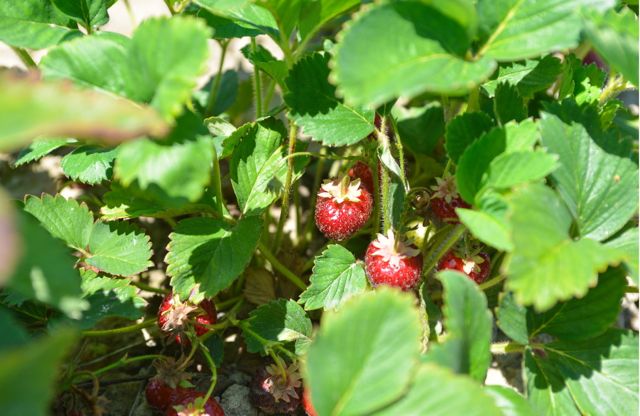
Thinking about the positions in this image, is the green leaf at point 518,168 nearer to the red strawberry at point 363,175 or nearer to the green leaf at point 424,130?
the red strawberry at point 363,175

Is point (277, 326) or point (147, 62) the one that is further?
point (277, 326)

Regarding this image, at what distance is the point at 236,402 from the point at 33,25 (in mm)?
800

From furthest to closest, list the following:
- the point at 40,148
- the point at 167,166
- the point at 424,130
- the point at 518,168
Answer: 1. the point at 424,130
2. the point at 40,148
3. the point at 518,168
4. the point at 167,166

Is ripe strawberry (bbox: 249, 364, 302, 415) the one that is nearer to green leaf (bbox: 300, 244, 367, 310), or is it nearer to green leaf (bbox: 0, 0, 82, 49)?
green leaf (bbox: 300, 244, 367, 310)

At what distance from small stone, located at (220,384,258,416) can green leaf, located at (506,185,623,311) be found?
675 mm

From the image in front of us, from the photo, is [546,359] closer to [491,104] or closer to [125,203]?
[491,104]

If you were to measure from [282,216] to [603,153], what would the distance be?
63cm

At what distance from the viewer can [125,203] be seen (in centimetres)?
128

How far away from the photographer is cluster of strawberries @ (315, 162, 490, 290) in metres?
1.22

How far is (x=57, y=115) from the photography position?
67cm

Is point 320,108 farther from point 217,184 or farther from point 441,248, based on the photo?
point 441,248

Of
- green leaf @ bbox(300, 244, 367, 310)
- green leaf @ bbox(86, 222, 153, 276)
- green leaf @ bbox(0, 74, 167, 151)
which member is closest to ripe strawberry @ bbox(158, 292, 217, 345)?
green leaf @ bbox(86, 222, 153, 276)

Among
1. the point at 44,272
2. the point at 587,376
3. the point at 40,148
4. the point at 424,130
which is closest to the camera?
the point at 44,272

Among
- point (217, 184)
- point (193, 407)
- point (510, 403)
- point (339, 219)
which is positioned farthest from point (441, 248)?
point (193, 407)
